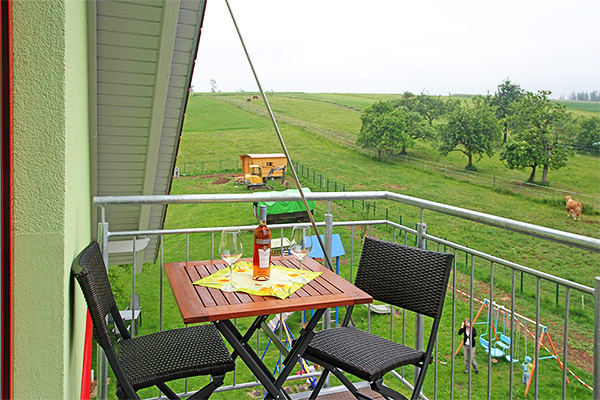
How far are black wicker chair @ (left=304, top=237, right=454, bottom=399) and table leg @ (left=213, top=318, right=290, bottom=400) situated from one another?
0.64ft

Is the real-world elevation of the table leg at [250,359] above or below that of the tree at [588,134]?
below

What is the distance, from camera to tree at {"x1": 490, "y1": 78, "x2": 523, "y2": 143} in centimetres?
3488

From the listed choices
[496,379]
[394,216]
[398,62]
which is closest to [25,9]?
[496,379]

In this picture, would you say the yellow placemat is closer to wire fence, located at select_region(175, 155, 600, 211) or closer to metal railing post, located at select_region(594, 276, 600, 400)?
metal railing post, located at select_region(594, 276, 600, 400)

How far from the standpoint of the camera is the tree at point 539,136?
31.8 metres

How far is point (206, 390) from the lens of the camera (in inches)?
72.7

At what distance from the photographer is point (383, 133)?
33.2m

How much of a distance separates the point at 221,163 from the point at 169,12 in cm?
2419

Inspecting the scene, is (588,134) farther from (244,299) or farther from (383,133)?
(244,299)

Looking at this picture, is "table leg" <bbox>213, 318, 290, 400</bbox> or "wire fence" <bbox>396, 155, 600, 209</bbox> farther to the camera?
"wire fence" <bbox>396, 155, 600, 209</bbox>

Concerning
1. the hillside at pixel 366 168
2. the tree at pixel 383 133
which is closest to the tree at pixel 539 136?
the hillside at pixel 366 168

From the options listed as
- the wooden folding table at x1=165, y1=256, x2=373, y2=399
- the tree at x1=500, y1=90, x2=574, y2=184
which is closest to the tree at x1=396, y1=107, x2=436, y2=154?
the tree at x1=500, y1=90, x2=574, y2=184

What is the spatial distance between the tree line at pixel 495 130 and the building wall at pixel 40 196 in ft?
106

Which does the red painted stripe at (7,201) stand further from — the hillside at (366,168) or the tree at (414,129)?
the tree at (414,129)
